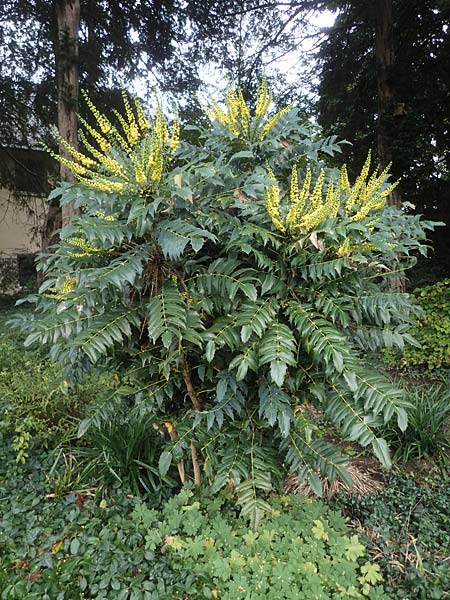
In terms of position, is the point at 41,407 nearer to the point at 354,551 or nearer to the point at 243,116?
the point at 354,551

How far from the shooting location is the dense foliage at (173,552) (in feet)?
5.87

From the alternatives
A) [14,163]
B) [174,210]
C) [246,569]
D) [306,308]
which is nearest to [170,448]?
[246,569]

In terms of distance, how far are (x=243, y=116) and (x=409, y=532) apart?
2.54 metres

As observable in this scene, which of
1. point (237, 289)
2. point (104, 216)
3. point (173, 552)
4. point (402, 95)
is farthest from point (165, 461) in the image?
point (402, 95)

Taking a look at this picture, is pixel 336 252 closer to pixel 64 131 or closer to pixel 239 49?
pixel 64 131

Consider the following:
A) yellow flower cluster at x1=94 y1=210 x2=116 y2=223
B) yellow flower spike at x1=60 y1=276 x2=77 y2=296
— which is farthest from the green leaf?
yellow flower cluster at x1=94 y1=210 x2=116 y2=223

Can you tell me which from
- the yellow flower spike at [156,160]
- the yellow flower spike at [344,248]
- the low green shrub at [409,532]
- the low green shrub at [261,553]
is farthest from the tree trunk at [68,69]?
the low green shrub at [409,532]

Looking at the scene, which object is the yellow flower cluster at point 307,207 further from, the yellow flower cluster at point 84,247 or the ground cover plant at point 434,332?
the ground cover plant at point 434,332

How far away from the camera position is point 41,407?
10.3 feet

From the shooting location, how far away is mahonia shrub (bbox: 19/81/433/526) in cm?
156

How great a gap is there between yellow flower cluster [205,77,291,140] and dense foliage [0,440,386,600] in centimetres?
203

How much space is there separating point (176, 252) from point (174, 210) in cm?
33

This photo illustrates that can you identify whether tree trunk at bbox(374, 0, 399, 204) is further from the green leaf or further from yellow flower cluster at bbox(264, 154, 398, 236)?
the green leaf

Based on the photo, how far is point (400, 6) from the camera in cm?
704
